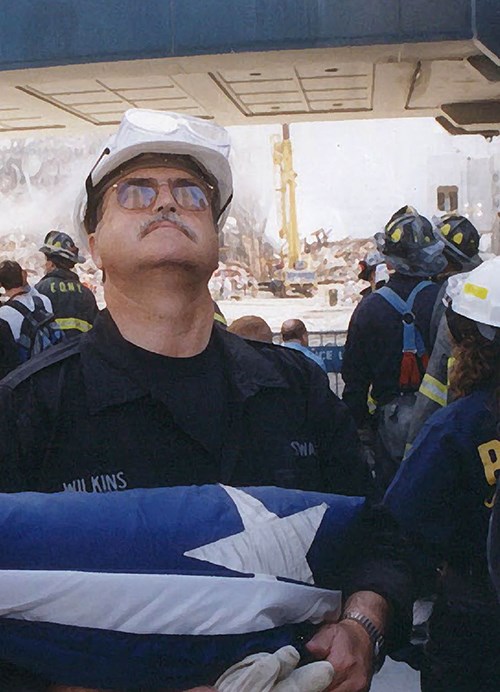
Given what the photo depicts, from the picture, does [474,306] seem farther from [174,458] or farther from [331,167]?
[331,167]

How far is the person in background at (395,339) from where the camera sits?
4.56m

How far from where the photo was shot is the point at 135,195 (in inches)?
63.7

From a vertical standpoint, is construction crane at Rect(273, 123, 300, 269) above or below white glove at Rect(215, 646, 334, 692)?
above

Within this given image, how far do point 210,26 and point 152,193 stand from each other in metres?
5.85

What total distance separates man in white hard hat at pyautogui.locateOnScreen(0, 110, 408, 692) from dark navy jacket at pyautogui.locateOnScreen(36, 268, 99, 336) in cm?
482

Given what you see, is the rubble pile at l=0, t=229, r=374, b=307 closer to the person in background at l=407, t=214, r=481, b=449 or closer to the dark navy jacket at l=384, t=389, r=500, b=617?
the person in background at l=407, t=214, r=481, b=449

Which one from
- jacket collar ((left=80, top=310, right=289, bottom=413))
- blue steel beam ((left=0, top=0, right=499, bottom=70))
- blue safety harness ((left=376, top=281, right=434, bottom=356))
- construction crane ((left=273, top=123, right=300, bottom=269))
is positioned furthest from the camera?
construction crane ((left=273, top=123, right=300, bottom=269))

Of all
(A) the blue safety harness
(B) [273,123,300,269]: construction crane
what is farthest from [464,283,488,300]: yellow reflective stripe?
(B) [273,123,300,269]: construction crane

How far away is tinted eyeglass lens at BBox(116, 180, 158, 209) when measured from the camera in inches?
63.4

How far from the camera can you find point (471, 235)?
4953 millimetres

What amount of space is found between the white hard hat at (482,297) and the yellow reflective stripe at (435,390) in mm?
1087

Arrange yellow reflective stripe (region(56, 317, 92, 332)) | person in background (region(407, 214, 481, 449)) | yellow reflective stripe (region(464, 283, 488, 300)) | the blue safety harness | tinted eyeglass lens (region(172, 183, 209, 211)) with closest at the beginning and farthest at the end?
1. tinted eyeglass lens (region(172, 183, 209, 211))
2. yellow reflective stripe (region(464, 283, 488, 300))
3. person in background (region(407, 214, 481, 449))
4. the blue safety harness
5. yellow reflective stripe (region(56, 317, 92, 332))

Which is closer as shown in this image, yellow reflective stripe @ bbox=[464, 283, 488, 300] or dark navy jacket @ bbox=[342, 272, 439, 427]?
yellow reflective stripe @ bbox=[464, 283, 488, 300]

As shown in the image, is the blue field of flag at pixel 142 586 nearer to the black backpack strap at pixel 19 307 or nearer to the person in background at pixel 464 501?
the person in background at pixel 464 501
